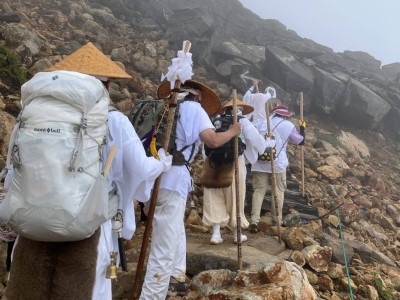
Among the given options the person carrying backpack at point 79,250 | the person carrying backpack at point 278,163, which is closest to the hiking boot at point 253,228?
the person carrying backpack at point 278,163

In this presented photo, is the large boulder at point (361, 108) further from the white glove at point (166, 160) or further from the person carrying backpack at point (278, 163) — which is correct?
the white glove at point (166, 160)

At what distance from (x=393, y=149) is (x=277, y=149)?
1642cm

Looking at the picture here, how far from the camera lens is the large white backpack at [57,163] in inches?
78.4

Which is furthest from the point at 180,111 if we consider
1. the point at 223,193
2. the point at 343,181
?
the point at 343,181

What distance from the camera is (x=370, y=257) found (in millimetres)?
7211

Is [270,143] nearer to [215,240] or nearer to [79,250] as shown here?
[215,240]

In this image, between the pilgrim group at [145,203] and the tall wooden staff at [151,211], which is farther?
the tall wooden staff at [151,211]

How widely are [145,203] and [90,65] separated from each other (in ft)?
6.57

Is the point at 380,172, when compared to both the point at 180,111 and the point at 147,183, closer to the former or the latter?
the point at 180,111

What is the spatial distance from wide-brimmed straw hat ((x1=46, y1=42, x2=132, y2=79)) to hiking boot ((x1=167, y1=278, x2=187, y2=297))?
8.44 ft

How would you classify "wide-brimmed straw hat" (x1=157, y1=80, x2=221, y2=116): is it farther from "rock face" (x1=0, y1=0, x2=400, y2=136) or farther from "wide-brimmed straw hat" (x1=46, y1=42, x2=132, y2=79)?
"rock face" (x1=0, y1=0, x2=400, y2=136)

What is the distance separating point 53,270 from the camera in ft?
7.52

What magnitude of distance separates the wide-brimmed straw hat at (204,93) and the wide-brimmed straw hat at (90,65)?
1544 mm

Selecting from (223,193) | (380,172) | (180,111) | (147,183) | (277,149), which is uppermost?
(180,111)
